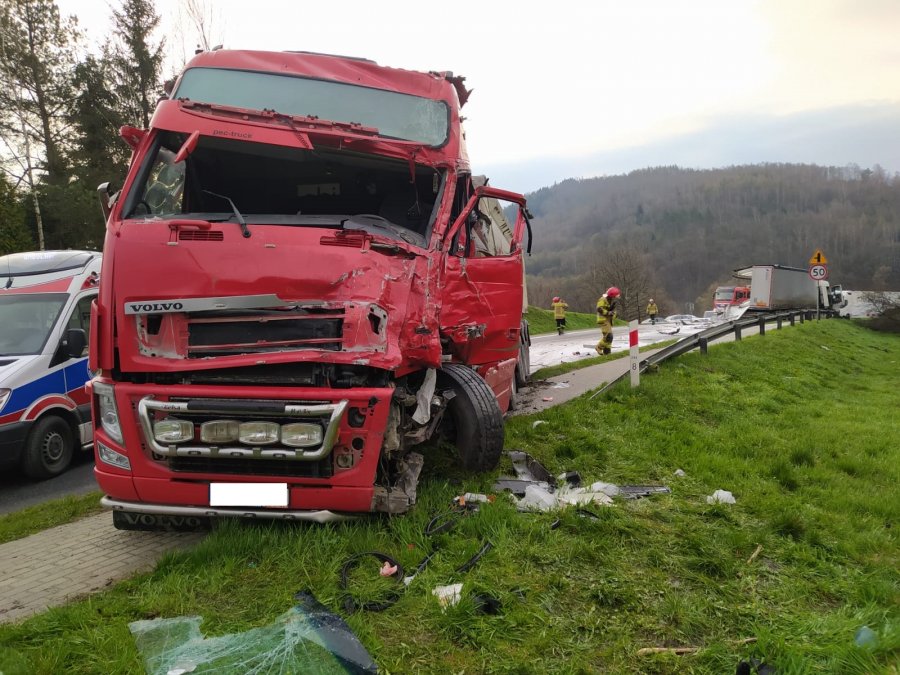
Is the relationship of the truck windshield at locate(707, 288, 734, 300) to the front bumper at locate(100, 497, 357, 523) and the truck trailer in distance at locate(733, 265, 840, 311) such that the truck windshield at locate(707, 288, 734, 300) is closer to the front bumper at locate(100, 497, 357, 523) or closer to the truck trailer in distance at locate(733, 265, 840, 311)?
the truck trailer in distance at locate(733, 265, 840, 311)

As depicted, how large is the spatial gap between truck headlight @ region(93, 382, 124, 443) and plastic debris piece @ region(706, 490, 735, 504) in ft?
13.0

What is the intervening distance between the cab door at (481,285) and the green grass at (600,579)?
1.06m

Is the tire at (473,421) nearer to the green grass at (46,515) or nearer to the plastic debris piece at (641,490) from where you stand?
the plastic debris piece at (641,490)

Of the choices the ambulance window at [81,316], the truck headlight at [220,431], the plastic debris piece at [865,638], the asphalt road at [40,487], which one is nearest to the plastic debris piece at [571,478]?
the plastic debris piece at [865,638]

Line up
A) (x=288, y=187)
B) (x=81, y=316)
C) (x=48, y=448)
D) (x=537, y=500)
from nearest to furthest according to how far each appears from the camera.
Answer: (x=537, y=500) < (x=288, y=187) < (x=48, y=448) < (x=81, y=316)

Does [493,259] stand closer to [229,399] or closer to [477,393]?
A: [477,393]

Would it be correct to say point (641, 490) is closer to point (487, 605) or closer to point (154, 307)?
point (487, 605)

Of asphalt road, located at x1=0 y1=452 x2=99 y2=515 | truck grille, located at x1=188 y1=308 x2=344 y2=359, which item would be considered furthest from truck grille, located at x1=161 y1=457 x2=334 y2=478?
asphalt road, located at x1=0 y1=452 x2=99 y2=515

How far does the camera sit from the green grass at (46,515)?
4363mm

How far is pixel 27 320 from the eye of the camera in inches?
259

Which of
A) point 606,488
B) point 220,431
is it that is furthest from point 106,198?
point 606,488

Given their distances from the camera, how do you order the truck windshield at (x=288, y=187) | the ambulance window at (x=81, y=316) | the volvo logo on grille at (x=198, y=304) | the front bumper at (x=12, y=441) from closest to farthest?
1. the volvo logo on grille at (x=198, y=304)
2. the truck windshield at (x=288, y=187)
3. the front bumper at (x=12, y=441)
4. the ambulance window at (x=81, y=316)

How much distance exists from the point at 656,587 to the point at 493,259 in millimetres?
3091

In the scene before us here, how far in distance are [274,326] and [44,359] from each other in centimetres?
428
